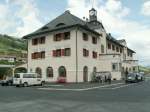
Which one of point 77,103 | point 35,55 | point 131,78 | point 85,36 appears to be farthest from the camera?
point 35,55

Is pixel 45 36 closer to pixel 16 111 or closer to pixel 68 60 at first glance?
pixel 68 60

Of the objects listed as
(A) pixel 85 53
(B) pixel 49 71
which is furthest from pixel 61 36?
(B) pixel 49 71

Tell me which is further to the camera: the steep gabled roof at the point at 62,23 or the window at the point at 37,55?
the window at the point at 37,55

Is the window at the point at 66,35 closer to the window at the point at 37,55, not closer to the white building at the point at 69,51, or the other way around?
the white building at the point at 69,51

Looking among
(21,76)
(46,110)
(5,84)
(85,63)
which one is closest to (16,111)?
(46,110)

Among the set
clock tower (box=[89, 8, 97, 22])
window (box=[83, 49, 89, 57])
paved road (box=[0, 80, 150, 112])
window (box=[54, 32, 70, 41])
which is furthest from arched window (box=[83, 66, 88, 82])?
paved road (box=[0, 80, 150, 112])

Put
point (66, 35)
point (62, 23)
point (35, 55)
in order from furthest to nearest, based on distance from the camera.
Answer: point (35, 55)
point (62, 23)
point (66, 35)

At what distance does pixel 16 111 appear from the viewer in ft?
43.6

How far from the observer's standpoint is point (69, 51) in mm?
45156

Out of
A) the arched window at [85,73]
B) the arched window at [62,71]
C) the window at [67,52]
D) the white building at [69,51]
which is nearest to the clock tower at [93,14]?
the white building at [69,51]

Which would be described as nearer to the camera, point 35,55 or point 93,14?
point 35,55

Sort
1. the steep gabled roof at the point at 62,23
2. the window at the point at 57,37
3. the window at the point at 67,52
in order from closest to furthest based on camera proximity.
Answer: the window at the point at 67,52 → the steep gabled roof at the point at 62,23 → the window at the point at 57,37

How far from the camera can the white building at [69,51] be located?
146 ft

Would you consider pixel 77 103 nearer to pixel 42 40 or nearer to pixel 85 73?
pixel 85 73
